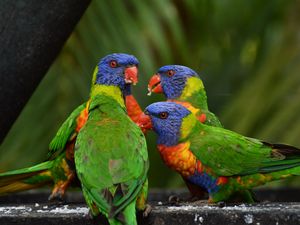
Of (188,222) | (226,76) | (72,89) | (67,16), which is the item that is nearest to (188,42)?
(226,76)

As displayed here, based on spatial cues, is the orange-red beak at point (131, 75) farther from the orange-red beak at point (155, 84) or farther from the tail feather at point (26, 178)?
the tail feather at point (26, 178)

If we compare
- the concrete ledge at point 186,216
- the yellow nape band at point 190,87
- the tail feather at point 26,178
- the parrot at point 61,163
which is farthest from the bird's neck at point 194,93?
the concrete ledge at point 186,216

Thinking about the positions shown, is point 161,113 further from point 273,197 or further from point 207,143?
point 273,197

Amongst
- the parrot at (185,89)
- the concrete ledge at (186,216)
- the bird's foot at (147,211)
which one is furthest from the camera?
the parrot at (185,89)

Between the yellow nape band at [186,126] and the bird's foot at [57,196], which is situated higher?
the yellow nape band at [186,126]

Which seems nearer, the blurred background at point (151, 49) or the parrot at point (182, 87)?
the parrot at point (182, 87)

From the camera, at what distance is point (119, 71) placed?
277 cm

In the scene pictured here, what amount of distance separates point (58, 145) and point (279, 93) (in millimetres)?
1360

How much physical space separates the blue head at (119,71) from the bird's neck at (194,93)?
1.00ft

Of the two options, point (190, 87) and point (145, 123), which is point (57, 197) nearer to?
point (145, 123)

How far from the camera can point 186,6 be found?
4230 mm

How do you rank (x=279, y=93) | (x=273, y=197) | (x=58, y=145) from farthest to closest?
1. (x=279, y=93)
2. (x=273, y=197)
3. (x=58, y=145)

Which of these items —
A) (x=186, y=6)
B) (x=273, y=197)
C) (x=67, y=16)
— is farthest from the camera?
(x=186, y=6)

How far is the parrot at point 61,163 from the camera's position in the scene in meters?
2.70
